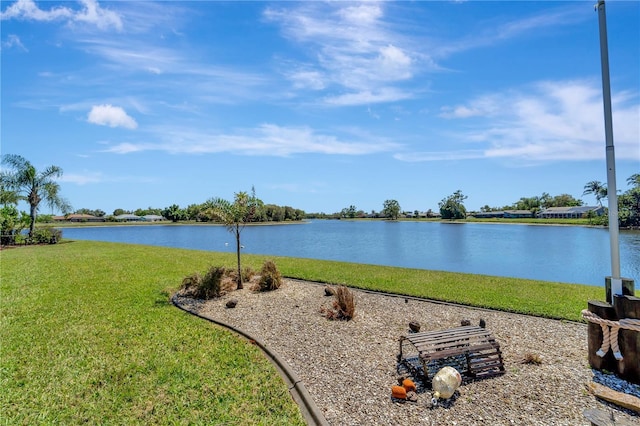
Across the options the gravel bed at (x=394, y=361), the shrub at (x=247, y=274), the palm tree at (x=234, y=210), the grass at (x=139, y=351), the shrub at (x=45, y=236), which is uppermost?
the palm tree at (x=234, y=210)

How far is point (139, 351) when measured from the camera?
5.52 metres

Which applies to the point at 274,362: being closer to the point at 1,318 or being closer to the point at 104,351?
the point at 104,351

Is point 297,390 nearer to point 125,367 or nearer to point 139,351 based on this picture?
point 125,367

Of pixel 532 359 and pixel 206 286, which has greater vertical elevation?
pixel 206 286

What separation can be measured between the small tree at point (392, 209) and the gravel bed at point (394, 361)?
117m

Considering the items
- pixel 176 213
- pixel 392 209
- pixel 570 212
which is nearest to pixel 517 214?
pixel 570 212

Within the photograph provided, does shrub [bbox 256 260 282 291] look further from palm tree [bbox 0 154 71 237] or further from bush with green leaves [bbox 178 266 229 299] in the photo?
palm tree [bbox 0 154 71 237]

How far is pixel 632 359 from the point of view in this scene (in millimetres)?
4484

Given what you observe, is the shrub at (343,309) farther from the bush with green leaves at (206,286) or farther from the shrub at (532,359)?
the bush with green leaves at (206,286)

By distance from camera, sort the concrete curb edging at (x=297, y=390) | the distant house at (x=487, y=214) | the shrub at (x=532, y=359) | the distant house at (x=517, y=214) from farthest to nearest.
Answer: the distant house at (x=487, y=214), the distant house at (x=517, y=214), the shrub at (x=532, y=359), the concrete curb edging at (x=297, y=390)

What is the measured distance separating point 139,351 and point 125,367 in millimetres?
593

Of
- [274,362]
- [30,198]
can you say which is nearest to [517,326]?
[274,362]

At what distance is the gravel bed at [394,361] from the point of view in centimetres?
384

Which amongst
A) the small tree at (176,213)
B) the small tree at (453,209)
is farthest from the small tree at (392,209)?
the small tree at (176,213)
